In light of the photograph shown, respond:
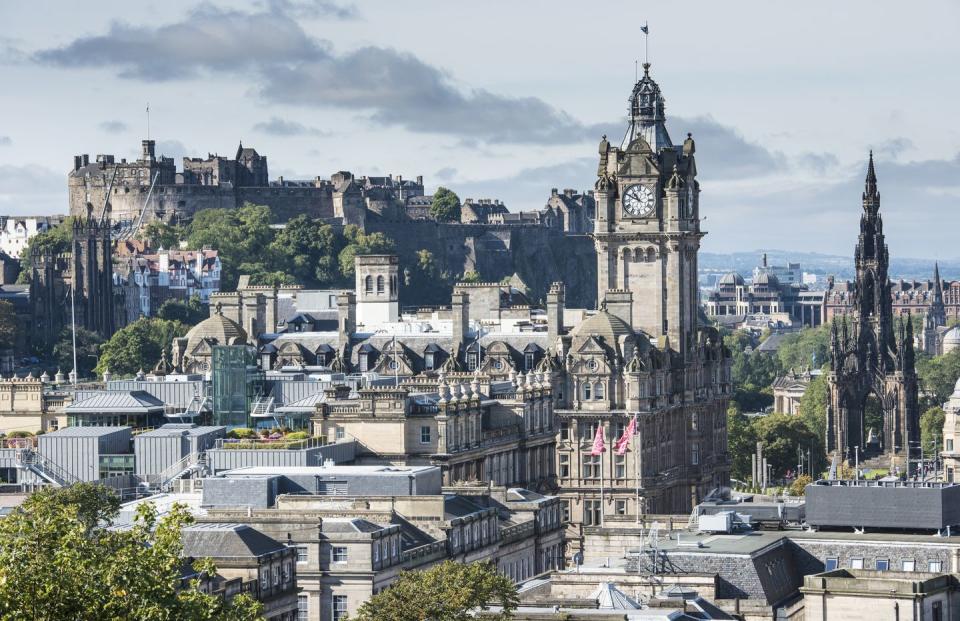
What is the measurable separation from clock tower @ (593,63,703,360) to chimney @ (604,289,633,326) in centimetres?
75

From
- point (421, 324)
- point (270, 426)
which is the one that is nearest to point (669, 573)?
point (270, 426)

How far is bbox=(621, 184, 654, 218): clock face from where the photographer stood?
529ft

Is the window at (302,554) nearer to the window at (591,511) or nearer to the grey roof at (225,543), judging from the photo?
the grey roof at (225,543)

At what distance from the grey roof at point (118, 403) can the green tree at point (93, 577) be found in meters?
65.1

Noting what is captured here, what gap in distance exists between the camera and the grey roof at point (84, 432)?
422ft

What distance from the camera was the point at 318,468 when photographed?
11525cm

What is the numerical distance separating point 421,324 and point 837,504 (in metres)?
75.1

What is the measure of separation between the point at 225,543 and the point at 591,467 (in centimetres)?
5870

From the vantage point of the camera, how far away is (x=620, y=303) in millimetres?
158875

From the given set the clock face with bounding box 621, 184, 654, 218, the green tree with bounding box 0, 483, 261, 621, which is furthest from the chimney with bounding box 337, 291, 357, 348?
the green tree with bounding box 0, 483, 261, 621

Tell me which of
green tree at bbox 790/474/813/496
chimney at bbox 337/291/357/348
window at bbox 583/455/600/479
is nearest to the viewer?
window at bbox 583/455/600/479

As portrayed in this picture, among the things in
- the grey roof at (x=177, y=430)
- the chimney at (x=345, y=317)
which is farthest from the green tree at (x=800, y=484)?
the grey roof at (x=177, y=430)

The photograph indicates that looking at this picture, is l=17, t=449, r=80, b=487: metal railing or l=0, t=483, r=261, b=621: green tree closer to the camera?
l=0, t=483, r=261, b=621: green tree

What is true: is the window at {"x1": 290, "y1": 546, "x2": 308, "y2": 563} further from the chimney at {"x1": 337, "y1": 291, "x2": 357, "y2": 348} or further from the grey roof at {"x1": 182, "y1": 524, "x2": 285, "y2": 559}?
the chimney at {"x1": 337, "y1": 291, "x2": 357, "y2": 348}
